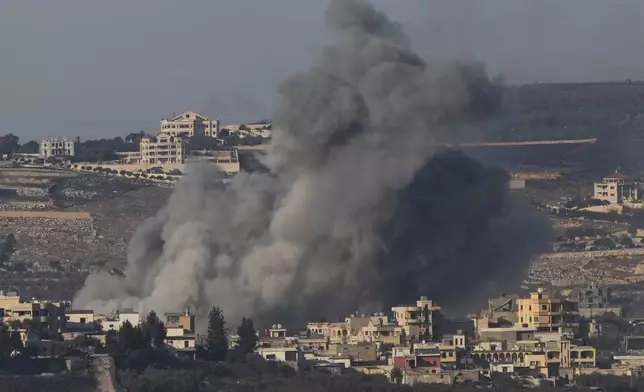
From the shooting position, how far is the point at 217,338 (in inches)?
2486

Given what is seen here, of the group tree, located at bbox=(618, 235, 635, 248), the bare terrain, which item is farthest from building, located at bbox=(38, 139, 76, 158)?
tree, located at bbox=(618, 235, 635, 248)

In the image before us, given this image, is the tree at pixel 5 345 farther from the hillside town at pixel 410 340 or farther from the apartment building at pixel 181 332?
the apartment building at pixel 181 332

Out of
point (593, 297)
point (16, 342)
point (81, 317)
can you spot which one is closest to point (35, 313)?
point (81, 317)

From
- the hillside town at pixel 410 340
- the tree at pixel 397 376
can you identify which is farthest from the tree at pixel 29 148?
the tree at pixel 397 376

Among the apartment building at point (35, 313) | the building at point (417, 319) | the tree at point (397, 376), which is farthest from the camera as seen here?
the building at point (417, 319)

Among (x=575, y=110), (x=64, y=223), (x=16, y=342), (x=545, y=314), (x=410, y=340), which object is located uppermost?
(x=575, y=110)

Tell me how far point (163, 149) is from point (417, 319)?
47.1 metres

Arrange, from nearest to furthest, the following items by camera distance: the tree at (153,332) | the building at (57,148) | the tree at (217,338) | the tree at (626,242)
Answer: the tree at (153,332), the tree at (217,338), the tree at (626,242), the building at (57,148)

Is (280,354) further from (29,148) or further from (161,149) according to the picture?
(29,148)

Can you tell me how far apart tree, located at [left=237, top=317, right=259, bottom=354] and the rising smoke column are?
4.76 metres

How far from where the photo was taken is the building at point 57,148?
119 meters

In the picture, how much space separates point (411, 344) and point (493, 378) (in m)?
4.34

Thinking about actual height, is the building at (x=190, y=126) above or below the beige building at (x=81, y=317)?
above

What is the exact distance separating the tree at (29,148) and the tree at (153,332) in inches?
2355
